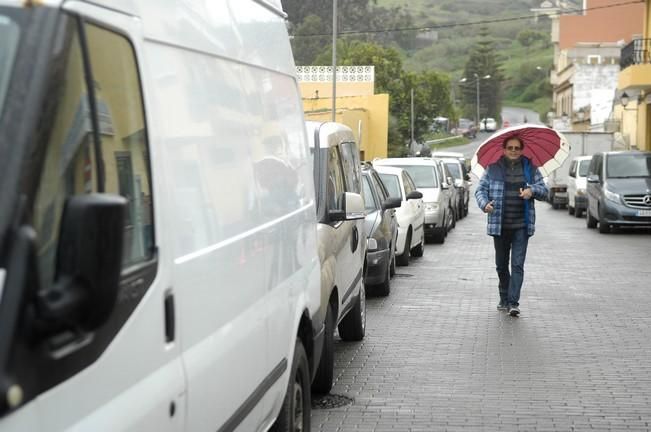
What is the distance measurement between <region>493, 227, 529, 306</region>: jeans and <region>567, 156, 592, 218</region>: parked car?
2249cm

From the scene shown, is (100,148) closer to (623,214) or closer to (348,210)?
(348,210)

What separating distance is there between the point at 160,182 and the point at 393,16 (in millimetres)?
→ 147256

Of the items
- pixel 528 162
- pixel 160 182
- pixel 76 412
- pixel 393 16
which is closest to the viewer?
pixel 76 412

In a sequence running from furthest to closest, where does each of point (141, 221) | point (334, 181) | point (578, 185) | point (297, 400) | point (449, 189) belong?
point (578, 185) < point (449, 189) < point (334, 181) < point (297, 400) < point (141, 221)

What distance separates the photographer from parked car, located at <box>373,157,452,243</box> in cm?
2359

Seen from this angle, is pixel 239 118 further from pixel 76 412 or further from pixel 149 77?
pixel 76 412

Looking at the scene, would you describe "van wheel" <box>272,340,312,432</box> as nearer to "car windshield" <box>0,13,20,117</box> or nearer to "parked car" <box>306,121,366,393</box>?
"parked car" <box>306,121,366,393</box>

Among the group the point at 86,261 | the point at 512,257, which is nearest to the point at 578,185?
the point at 512,257

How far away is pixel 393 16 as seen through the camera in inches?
5842

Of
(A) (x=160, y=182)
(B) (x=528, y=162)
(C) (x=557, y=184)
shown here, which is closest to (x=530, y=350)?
(B) (x=528, y=162)

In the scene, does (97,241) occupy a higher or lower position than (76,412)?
higher

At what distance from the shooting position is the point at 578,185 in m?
35.2

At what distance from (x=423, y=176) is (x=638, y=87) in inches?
530

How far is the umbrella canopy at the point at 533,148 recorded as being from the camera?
40.8 ft
